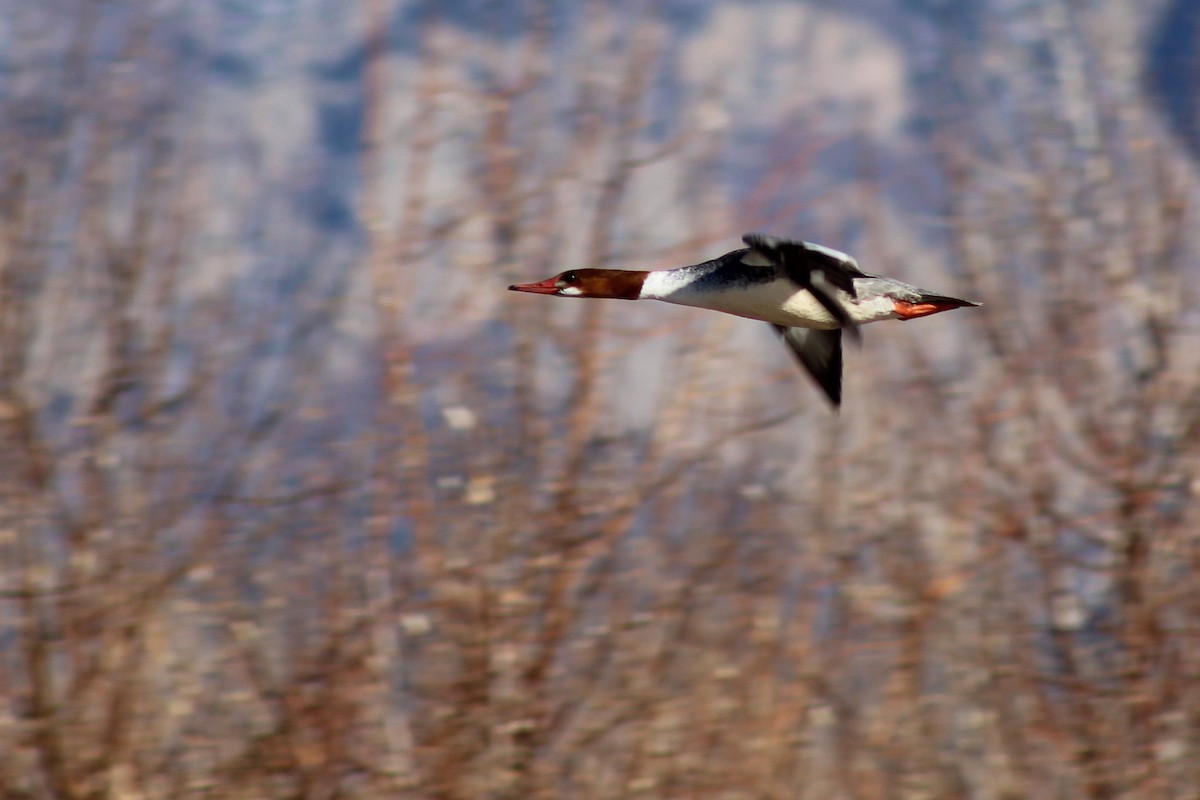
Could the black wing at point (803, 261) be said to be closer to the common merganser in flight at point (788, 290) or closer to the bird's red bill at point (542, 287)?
the common merganser in flight at point (788, 290)

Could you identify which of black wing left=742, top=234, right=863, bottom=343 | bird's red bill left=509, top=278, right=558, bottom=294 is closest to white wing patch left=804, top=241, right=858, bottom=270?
black wing left=742, top=234, right=863, bottom=343

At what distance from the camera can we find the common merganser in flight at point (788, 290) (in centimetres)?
349

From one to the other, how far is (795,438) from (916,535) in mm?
626

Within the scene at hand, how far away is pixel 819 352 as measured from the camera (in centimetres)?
445

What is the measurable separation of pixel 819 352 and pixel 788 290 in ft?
2.29

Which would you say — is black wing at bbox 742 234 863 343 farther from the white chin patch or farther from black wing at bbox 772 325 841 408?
black wing at bbox 772 325 841 408

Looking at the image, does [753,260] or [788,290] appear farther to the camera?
[753,260]

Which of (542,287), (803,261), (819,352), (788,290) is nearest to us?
(803,261)

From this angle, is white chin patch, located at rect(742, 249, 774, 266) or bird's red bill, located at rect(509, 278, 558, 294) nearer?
white chin patch, located at rect(742, 249, 774, 266)

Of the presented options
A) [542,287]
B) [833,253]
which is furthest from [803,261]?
[542,287]

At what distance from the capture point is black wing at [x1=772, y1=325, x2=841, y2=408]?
4312 mm

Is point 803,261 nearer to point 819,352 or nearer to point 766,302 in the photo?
point 766,302

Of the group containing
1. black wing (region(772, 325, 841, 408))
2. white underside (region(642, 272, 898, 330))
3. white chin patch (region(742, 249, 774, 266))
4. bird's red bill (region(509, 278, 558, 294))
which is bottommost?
black wing (region(772, 325, 841, 408))

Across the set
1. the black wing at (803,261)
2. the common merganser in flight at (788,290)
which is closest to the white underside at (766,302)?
the common merganser in flight at (788,290)
